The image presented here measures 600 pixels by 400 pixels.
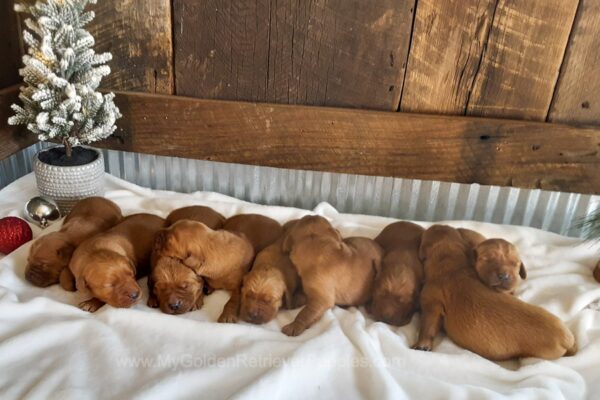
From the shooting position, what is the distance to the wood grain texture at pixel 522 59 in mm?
1154

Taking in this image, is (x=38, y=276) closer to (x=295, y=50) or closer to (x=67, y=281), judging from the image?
(x=67, y=281)

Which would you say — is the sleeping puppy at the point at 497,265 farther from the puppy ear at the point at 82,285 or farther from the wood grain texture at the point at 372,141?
the puppy ear at the point at 82,285

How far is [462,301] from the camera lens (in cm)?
92

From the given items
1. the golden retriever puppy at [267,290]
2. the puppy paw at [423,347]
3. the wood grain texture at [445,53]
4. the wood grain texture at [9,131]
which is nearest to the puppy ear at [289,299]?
the golden retriever puppy at [267,290]

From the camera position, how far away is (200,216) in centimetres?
118

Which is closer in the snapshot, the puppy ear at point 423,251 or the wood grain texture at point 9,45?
the puppy ear at point 423,251

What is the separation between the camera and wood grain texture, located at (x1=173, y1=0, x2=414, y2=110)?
1.20 meters

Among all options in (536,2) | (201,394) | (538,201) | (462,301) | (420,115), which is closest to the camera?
(201,394)

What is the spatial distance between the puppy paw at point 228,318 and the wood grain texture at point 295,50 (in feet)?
1.92

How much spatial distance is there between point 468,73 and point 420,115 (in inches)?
5.8

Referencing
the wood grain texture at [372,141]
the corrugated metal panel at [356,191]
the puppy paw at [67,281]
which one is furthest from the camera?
the corrugated metal panel at [356,191]

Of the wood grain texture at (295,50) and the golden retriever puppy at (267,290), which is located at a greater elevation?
the wood grain texture at (295,50)

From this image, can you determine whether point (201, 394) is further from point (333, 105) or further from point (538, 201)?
point (538, 201)

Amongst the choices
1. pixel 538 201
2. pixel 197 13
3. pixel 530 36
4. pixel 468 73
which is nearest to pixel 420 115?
pixel 468 73
